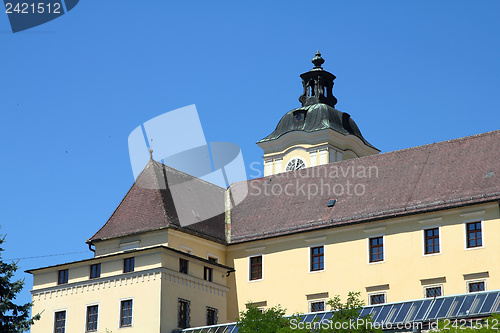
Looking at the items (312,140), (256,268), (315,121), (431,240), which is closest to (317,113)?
(315,121)

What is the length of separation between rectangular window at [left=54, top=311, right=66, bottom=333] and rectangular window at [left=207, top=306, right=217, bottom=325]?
6108 millimetres

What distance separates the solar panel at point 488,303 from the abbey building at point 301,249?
57.6 inches

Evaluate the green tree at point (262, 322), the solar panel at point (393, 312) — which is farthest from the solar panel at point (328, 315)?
the green tree at point (262, 322)

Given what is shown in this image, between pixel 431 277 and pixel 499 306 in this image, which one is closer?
pixel 499 306

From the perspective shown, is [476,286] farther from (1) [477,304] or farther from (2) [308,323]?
(2) [308,323]

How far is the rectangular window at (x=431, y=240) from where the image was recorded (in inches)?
1576

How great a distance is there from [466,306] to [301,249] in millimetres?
10387

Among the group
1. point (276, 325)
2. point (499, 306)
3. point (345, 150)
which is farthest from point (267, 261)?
point (345, 150)

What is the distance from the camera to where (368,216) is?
42.2m

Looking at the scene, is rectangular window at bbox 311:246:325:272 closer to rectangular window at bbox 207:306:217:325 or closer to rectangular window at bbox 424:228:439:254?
rectangular window at bbox 207:306:217:325

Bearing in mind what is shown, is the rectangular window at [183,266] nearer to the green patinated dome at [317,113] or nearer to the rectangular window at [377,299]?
the rectangular window at [377,299]

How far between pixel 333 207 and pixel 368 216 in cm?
239

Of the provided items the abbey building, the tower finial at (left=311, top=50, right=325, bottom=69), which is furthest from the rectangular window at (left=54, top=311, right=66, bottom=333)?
the tower finial at (left=311, top=50, right=325, bottom=69)

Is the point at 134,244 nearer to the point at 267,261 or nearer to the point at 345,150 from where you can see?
the point at 267,261
